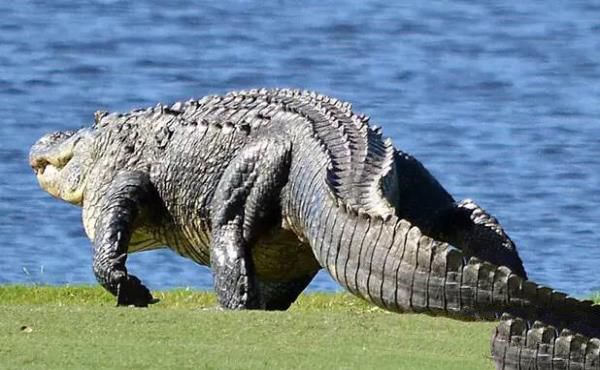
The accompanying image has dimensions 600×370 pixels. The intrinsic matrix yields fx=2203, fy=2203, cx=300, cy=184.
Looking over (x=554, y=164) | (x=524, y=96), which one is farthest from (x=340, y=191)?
(x=524, y=96)

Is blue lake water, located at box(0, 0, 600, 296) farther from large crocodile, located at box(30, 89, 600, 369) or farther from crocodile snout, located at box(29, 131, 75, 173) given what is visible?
large crocodile, located at box(30, 89, 600, 369)

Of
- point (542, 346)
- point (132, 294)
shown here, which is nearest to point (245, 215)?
point (132, 294)

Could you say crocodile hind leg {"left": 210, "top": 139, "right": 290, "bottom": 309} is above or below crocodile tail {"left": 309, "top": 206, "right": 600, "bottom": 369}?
below

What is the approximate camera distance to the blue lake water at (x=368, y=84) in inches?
648

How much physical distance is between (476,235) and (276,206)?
2.64 feet

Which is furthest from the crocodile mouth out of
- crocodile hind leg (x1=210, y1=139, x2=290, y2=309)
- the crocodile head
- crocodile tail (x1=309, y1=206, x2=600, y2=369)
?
crocodile tail (x1=309, y1=206, x2=600, y2=369)

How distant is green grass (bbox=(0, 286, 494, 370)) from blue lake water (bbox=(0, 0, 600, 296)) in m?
4.97

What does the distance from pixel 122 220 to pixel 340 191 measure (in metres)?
1.38

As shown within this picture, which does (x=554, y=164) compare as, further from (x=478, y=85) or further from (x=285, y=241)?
(x=285, y=241)

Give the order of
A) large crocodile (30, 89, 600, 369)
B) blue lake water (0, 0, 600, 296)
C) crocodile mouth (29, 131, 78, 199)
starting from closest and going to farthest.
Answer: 1. large crocodile (30, 89, 600, 369)
2. crocodile mouth (29, 131, 78, 199)
3. blue lake water (0, 0, 600, 296)

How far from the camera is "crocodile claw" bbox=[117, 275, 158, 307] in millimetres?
8859

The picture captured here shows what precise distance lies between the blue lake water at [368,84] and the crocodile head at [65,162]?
1.98m

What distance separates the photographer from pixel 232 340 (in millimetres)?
7281

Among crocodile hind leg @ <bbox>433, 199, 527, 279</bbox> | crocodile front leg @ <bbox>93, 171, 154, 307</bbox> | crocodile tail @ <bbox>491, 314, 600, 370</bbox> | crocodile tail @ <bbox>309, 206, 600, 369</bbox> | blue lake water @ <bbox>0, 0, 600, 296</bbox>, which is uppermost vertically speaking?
crocodile tail @ <bbox>491, 314, 600, 370</bbox>
